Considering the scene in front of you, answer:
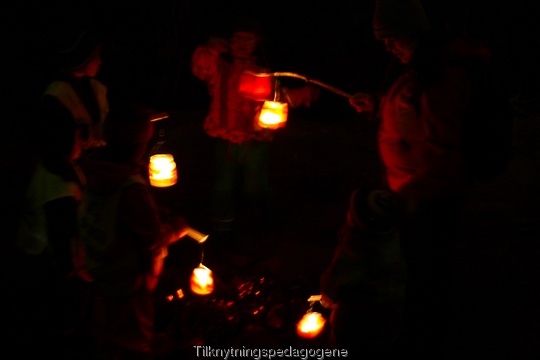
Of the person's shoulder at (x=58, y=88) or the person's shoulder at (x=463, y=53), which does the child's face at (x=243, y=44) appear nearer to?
the person's shoulder at (x=58, y=88)

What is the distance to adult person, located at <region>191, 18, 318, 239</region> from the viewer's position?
4809 millimetres

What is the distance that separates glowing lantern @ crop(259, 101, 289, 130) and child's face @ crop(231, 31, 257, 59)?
0.57 metres

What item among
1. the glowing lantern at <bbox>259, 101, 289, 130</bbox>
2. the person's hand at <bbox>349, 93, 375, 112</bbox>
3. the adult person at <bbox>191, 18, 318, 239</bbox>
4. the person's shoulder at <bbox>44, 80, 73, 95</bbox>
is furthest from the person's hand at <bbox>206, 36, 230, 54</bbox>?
the person's shoulder at <bbox>44, 80, 73, 95</bbox>

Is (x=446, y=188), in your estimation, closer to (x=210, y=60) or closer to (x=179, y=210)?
(x=210, y=60)

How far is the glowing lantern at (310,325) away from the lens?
3766 mm

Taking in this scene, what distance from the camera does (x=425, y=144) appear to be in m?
3.19

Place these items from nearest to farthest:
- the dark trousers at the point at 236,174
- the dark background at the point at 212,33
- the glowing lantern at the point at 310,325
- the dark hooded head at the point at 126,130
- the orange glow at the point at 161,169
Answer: the dark hooded head at the point at 126,130 → the glowing lantern at the point at 310,325 → the orange glow at the point at 161,169 → the dark trousers at the point at 236,174 → the dark background at the point at 212,33

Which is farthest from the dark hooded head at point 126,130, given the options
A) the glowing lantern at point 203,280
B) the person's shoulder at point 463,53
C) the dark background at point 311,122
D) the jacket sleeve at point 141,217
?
the person's shoulder at point 463,53

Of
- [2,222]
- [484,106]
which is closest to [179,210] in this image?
[2,222]

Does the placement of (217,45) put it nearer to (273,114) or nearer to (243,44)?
(243,44)

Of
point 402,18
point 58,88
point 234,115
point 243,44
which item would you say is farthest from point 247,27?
point 58,88

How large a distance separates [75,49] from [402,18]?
2.44 meters

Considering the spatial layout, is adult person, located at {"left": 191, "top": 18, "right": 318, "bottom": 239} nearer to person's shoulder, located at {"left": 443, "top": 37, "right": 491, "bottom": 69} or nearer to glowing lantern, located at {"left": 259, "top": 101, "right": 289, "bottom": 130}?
glowing lantern, located at {"left": 259, "top": 101, "right": 289, "bottom": 130}

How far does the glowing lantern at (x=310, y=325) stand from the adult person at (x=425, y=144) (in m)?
0.72
